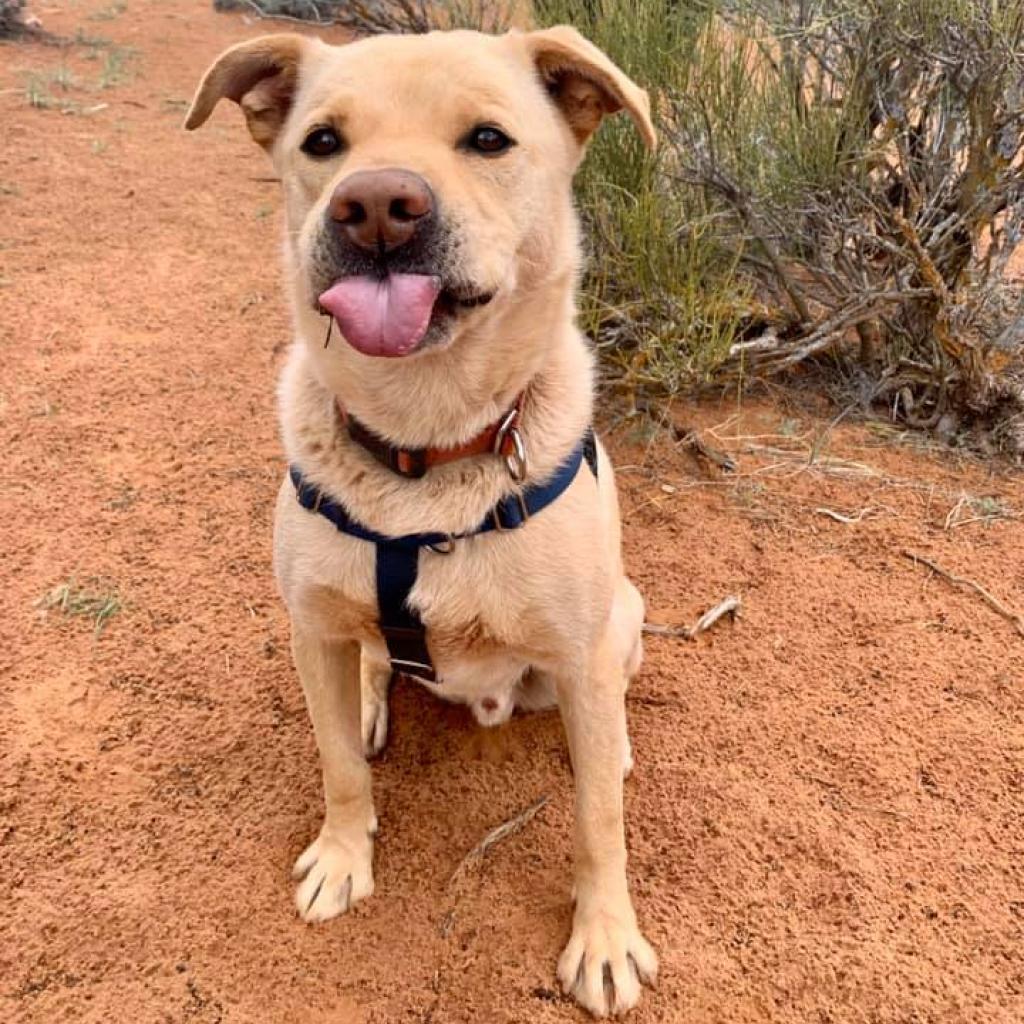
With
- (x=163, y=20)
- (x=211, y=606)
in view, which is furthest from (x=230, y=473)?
(x=163, y=20)

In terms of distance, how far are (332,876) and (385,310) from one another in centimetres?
134

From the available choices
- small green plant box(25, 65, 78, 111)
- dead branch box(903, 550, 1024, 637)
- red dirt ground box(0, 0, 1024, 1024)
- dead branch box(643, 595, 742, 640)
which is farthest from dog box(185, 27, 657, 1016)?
small green plant box(25, 65, 78, 111)

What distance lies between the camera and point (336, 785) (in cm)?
217

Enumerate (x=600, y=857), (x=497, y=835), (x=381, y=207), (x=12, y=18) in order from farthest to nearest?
(x=12, y=18) < (x=497, y=835) < (x=600, y=857) < (x=381, y=207)

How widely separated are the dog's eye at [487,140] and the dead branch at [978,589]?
7.06ft

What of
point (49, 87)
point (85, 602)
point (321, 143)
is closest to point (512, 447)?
point (321, 143)

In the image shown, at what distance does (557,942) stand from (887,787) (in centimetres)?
97

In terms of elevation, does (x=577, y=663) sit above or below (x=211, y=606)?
above

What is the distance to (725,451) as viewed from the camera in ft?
12.4

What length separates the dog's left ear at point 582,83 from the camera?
185cm

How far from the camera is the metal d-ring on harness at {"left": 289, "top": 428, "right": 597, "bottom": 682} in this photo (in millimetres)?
1860

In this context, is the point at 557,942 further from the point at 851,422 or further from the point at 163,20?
the point at 163,20

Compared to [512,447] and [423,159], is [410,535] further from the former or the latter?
[423,159]

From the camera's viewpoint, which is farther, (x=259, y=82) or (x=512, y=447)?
(x=259, y=82)
